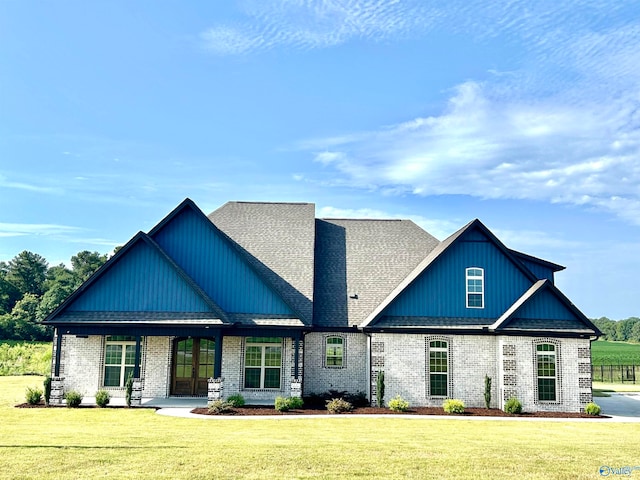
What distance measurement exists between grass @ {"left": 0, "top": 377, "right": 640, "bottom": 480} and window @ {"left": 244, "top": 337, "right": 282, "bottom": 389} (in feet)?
16.7

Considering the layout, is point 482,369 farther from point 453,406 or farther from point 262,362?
point 262,362

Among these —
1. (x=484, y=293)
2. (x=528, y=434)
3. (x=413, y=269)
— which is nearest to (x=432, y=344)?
(x=484, y=293)

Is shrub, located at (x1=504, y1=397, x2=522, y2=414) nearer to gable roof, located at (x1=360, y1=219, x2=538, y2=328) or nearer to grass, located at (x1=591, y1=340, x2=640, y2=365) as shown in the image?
gable roof, located at (x1=360, y1=219, x2=538, y2=328)

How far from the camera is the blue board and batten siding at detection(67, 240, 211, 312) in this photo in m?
23.4

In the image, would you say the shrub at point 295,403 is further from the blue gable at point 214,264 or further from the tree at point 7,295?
the tree at point 7,295

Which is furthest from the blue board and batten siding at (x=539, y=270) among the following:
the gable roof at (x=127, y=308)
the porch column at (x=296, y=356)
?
the gable roof at (x=127, y=308)

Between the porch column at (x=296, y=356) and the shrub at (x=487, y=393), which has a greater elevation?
the porch column at (x=296, y=356)

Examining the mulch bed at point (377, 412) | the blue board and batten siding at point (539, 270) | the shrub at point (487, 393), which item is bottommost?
the mulch bed at point (377, 412)

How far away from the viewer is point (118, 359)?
24.8 m

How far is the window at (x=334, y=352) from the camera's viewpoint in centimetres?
2511

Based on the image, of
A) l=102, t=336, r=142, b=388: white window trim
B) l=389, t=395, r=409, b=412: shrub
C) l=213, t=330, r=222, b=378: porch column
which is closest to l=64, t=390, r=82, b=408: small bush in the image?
l=102, t=336, r=142, b=388: white window trim

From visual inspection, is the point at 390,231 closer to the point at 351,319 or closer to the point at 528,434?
the point at 351,319

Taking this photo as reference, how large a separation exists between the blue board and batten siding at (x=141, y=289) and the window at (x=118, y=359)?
2.11 meters

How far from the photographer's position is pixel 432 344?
2356 cm
